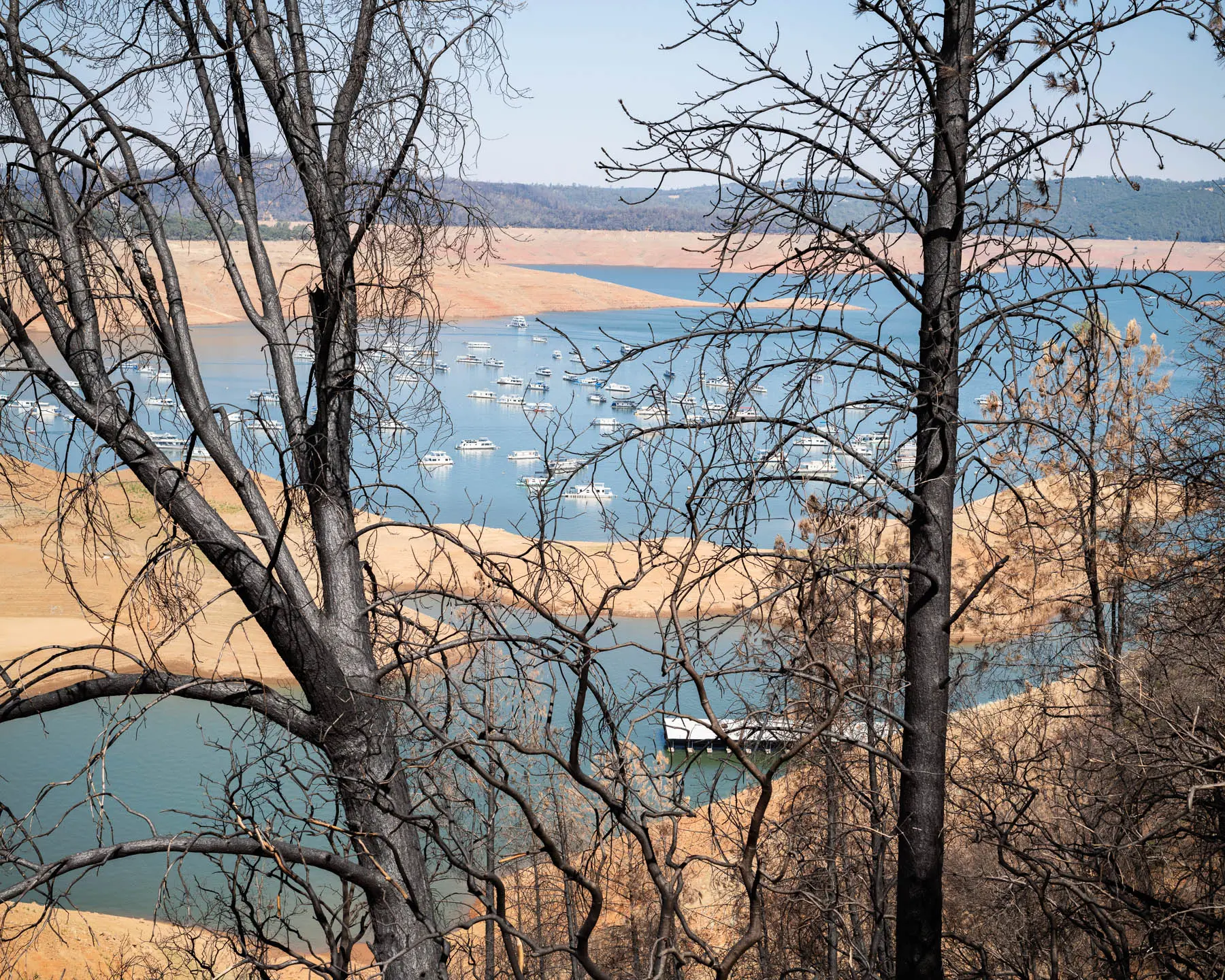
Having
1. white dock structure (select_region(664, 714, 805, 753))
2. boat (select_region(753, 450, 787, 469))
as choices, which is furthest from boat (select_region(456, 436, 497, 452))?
boat (select_region(753, 450, 787, 469))

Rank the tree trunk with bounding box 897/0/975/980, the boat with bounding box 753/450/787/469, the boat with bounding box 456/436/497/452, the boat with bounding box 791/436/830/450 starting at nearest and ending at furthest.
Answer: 1. the boat with bounding box 753/450/787/469
2. the tree trunk with bounding box 897/0/975/980
3. the boat with bounding box 791/436/830/450
4. the boat with bounding box 456/436/497/452

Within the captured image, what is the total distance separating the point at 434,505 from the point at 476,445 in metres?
49.7

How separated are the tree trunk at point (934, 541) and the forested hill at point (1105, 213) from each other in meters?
0.77

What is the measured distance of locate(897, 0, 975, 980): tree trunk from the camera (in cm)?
493

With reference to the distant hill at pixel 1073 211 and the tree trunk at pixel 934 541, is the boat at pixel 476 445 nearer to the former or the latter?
the distant hill at pixel 1073 211

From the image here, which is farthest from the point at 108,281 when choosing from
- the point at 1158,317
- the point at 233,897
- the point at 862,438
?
the point at 1158,317

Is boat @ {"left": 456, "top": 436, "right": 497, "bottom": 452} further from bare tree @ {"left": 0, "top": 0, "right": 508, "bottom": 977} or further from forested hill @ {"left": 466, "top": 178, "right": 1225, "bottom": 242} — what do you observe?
bare tree @ {"left": 0, "top": 0, "right": 508, "bottom": 977}

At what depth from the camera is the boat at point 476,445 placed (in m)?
53.7

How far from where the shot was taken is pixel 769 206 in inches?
209

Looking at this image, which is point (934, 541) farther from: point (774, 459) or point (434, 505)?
point (434, 505)

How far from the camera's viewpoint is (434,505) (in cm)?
525

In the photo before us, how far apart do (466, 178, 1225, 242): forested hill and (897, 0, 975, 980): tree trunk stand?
2.52 feet

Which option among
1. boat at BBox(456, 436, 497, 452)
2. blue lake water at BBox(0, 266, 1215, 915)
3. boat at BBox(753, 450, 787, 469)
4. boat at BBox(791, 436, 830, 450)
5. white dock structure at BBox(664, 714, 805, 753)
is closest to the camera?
white dock structure at BBox(664, 714, 805, 753)

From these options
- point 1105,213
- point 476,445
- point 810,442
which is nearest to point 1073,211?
point 1105,213
